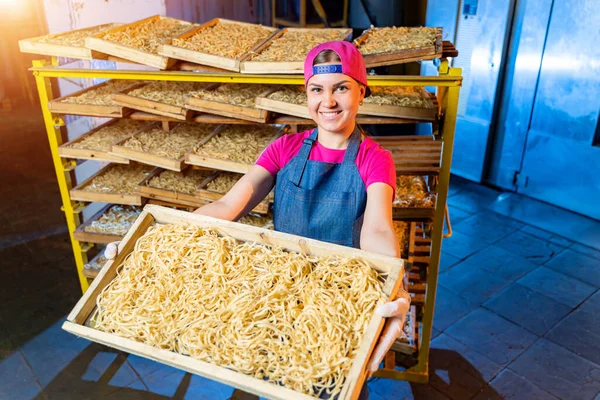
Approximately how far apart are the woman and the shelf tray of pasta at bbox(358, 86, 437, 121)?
845mm

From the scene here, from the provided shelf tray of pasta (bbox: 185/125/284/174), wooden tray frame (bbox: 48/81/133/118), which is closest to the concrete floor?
shelf tray of pasta (bbox: 185/125/284/174)

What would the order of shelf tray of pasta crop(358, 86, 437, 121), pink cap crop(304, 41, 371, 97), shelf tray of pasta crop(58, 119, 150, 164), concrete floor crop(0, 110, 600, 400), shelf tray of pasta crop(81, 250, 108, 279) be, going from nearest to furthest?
pink cap crop(304, 41, 371, 97), shelf tray of pasta crop(358, 86, 437, 121), concrete floor crop(0, 110, 600, 400), shelf tray of pasta crop(58, 119, 150, 164), shelf tray of pasta crop(81, 250, 108, 279)

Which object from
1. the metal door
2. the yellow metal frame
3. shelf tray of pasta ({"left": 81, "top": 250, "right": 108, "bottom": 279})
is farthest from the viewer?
the metal door

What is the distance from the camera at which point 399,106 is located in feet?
11.0

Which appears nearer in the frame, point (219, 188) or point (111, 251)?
point (111, 251)

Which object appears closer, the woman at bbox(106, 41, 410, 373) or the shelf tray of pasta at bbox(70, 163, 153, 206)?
the woman at bbox(106, 41, 410, 373)

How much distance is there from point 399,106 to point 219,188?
170cm

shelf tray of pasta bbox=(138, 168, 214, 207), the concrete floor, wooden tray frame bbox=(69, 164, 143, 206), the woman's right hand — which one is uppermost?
the woman's right hand

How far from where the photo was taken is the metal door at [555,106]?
245 inches

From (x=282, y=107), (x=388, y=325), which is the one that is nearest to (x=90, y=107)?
(x=282, y=107)

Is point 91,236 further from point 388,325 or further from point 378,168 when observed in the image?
point 388,325

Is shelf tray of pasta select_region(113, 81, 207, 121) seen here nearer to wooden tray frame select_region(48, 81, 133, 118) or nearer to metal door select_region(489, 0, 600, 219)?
wooden tray frame select_region(48, 81, 133, 118)

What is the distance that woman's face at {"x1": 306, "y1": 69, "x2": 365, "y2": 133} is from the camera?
221cm

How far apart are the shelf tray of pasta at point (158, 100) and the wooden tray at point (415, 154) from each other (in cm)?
168
